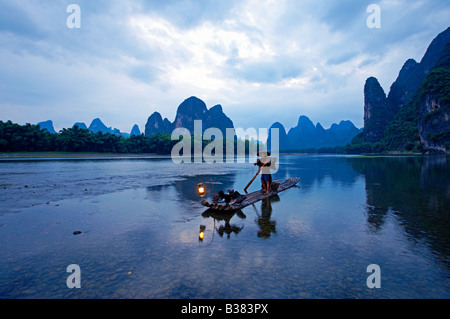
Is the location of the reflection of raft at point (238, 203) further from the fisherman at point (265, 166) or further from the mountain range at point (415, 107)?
the mountain range at point (415, 107)

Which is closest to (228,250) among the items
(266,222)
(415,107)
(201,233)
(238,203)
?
(201,233)

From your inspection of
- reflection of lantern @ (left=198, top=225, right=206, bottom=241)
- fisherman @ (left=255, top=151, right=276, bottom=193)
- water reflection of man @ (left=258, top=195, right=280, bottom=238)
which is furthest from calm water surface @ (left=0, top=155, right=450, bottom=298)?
fisherman @ (left=255, top=151, right=276, bottom=193)

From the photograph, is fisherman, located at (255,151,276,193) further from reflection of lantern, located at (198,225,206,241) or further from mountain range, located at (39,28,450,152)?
mountain range, located at (39,28,450,152)

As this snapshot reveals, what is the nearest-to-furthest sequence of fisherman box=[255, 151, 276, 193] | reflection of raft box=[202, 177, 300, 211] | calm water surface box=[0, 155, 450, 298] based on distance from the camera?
1. calm water surface box=[0, 155, 450, 298]
2. reflection of raft box=[202, 177, 300, 211]
3. fisherman box=[255, 151, 276, 193]

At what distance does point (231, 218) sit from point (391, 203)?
28.3 feet

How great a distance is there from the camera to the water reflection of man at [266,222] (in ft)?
24.7

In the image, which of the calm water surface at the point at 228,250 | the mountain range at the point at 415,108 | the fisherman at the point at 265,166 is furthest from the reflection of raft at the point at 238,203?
the mountain range at the point at 415,108

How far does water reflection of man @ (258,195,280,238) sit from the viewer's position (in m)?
7.53

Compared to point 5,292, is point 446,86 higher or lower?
higher

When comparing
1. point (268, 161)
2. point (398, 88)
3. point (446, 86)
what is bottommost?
point (268, 161)

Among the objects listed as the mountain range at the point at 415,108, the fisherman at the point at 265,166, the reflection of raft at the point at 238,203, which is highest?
the mountain range at the point at 415,108
